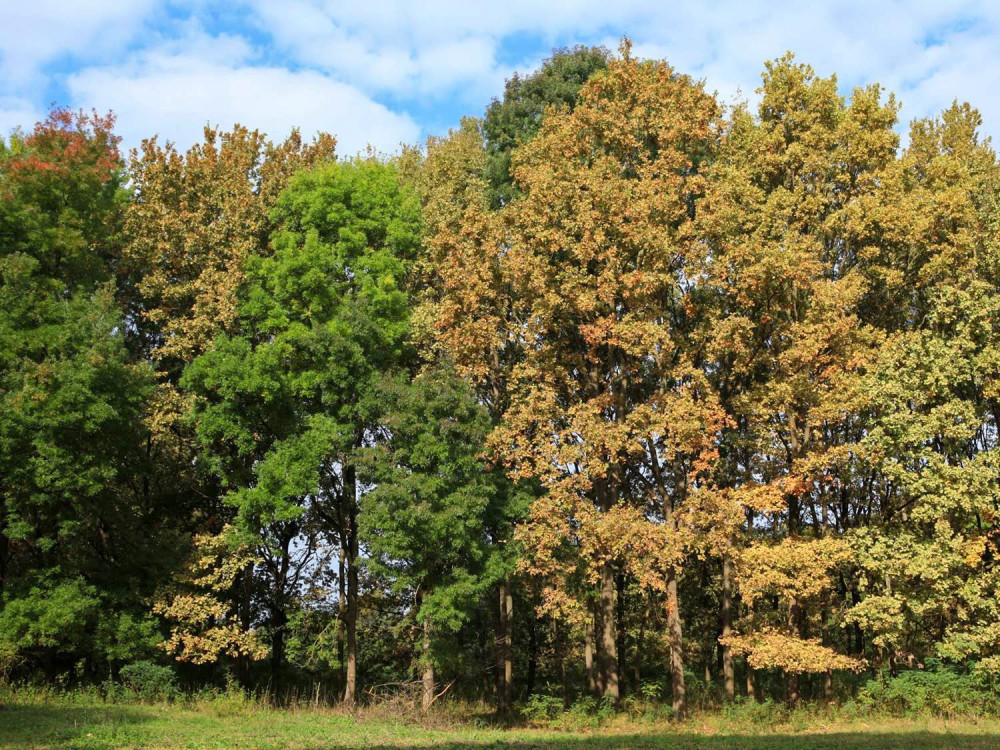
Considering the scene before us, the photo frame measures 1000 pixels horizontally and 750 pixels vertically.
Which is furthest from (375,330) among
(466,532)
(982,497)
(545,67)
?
(982,497)

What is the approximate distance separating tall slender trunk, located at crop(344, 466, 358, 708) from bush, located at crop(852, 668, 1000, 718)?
15.5m

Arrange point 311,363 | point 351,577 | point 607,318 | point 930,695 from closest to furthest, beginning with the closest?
point 930,695
point 607,318
point 311,363
point 351,577

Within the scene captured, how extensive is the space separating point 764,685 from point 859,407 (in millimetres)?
13096

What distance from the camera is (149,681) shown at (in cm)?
2522

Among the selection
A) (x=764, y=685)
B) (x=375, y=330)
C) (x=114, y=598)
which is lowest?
(x=764, y=685)

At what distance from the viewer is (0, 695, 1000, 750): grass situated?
16047 mm

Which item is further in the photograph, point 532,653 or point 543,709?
point 532,653

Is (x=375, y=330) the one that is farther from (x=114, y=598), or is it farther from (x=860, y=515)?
(x=860, y=515)

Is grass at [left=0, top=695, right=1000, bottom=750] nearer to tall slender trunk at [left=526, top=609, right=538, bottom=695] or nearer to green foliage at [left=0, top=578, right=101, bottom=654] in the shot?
green foliage at [left=0, top=578, right=101, bottom=654]

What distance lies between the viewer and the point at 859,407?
24484 mm

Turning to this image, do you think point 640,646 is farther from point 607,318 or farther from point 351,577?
point 607,318

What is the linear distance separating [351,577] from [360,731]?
1043 centimetres

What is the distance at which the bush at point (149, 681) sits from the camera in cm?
2512

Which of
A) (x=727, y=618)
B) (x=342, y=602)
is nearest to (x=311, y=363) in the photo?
(x=342, y=602)
